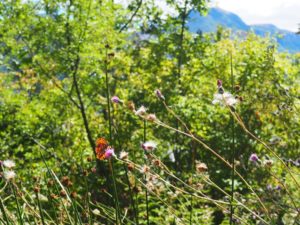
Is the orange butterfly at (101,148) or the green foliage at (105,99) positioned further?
the green foliage at (105,99)

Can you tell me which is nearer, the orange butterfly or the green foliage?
the orange butterfly

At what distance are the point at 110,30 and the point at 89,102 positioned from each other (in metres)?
1.97

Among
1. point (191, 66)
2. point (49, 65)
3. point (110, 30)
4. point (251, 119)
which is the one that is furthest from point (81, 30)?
point (251, 119)

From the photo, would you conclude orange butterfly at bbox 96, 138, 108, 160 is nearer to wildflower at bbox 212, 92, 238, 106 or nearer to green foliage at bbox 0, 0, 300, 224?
wildflower at bbox 212, 92, 238, 106

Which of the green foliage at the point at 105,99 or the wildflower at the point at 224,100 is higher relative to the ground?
the wildflower at the point at 224,100

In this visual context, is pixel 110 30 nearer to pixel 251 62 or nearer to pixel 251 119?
pixel 251 62

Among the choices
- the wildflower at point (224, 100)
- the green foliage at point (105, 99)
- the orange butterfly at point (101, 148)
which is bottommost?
the green foliage at point (105, 99)

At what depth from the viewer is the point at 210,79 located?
34.7ft

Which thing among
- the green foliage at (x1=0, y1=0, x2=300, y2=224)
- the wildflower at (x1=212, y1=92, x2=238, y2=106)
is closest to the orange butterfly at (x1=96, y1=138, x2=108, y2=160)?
the wildflower at (x1=212, y1=92, x2=238, y2=106)

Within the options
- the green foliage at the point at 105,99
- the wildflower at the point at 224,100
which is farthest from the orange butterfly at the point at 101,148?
the green foliage at the point at 105,99

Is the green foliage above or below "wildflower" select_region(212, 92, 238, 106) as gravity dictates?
below

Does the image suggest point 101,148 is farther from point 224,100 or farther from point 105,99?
point 105,99

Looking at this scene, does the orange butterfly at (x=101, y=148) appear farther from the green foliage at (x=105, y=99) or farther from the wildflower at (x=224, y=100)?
the green foliage at (x=105, y=99)

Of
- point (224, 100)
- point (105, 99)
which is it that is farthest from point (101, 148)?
point (105, 99)
